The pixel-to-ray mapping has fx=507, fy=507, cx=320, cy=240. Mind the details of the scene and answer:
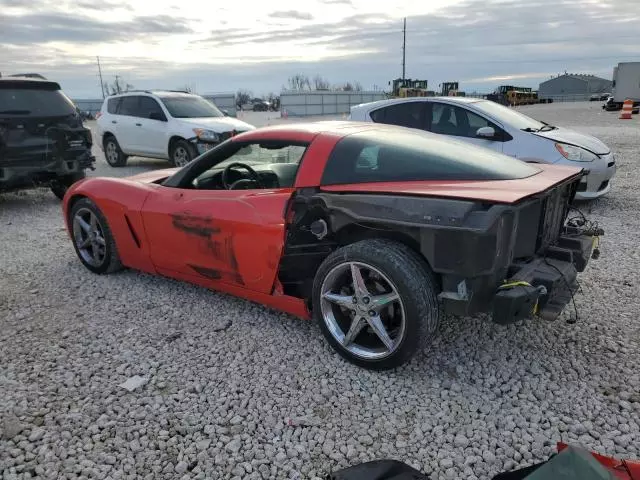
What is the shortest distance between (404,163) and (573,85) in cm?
9578

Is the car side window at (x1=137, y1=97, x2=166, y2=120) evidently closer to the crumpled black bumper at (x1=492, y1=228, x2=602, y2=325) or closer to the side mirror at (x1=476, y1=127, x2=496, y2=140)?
the side mirror at (x1=476, y1=127, x2=496, y2=140)

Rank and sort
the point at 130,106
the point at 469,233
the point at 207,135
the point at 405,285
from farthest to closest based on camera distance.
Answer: the point at 130,106, the point at 207,135, the point at 405,285, the point at 469,233

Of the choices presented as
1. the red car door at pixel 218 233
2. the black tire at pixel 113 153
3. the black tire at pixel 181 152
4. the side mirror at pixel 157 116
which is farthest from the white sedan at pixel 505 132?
the black tire at pixel 113 153

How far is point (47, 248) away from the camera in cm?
571

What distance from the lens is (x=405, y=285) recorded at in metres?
2.72

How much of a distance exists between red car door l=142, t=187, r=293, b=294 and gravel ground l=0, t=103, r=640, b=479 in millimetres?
367

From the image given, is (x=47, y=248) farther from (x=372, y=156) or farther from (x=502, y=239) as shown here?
(x=502, y=239)

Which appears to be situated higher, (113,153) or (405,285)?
(405,285)

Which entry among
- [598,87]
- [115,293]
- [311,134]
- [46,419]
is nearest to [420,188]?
[311,134]

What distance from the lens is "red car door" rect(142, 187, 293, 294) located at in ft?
10.8

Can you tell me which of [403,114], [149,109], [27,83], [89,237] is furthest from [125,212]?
[149,109]

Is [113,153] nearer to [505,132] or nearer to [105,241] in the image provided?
[105,241]

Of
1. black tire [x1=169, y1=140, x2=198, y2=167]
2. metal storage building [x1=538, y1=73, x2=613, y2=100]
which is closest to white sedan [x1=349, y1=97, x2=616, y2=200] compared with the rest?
black tire [x1=169, y1=140, x2=198, y2=167]

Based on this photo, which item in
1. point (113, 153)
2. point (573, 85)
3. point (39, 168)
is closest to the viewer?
point (39, 168)
